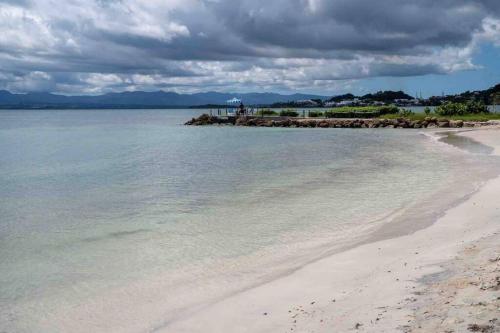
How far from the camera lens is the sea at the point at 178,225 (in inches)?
379

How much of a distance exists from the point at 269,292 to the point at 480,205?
9580 millimetres

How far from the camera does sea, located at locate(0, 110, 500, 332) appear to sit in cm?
962

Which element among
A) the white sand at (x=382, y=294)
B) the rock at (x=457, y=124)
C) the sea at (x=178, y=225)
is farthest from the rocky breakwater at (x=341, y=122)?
the white sand at (x=382, y=294)

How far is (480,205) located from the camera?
16094 mm

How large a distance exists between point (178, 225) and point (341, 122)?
68.1 meters

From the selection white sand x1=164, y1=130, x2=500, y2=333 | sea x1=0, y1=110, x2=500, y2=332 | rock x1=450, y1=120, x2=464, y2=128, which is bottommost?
sea x1=0, y1=110, x2=500, y2=332

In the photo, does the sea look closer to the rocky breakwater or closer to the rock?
the rock

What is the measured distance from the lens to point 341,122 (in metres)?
81.1

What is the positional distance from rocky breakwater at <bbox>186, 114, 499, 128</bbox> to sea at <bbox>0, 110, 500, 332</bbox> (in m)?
39.3

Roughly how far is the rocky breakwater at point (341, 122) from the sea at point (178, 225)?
39.3 meters

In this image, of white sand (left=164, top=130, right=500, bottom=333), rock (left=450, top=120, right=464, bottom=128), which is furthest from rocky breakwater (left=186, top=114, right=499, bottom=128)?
white sand (left=164, top=130, right=500, bottom=333)

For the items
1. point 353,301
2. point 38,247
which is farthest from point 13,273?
point 353,301

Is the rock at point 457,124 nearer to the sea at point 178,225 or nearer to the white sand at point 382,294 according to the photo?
the sea at point 178,225

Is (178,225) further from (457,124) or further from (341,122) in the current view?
(341,122)
